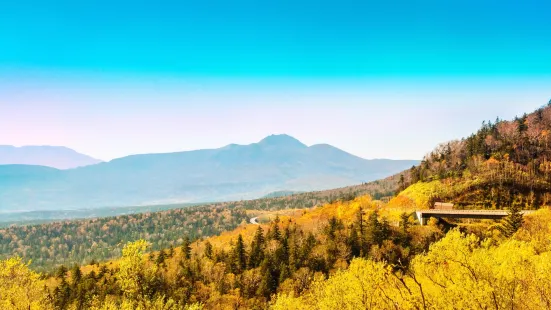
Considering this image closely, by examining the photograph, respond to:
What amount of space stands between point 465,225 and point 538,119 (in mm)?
103767

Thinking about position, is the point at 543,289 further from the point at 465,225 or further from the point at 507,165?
the point at 507,165

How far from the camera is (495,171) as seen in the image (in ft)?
488

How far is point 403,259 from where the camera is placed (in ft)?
396

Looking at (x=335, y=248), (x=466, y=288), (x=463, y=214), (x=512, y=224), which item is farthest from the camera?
(x=335, y=248)

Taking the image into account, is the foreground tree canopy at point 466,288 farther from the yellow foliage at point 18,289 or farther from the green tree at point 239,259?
the green tree at point 239,259

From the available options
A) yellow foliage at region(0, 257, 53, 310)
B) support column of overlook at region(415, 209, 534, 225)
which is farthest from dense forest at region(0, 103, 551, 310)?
support column of overlook at region(415, 209, 534, 225)

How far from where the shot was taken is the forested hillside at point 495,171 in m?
138

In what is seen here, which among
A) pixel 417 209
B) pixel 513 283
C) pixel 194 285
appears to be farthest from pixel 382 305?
pixel 417 209

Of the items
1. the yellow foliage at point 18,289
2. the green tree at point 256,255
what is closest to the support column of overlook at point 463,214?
the green tree at point 256,255

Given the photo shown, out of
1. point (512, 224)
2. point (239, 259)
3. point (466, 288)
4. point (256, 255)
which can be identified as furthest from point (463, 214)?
point (466, 288)

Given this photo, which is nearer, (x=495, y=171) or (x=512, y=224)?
(x=512, y=224)

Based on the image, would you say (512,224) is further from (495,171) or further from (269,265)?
(269,265)

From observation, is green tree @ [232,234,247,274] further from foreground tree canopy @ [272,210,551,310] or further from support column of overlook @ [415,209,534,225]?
foreground tree canopy @ [272,210,551,310]

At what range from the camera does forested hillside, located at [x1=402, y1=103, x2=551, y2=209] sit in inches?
5423
